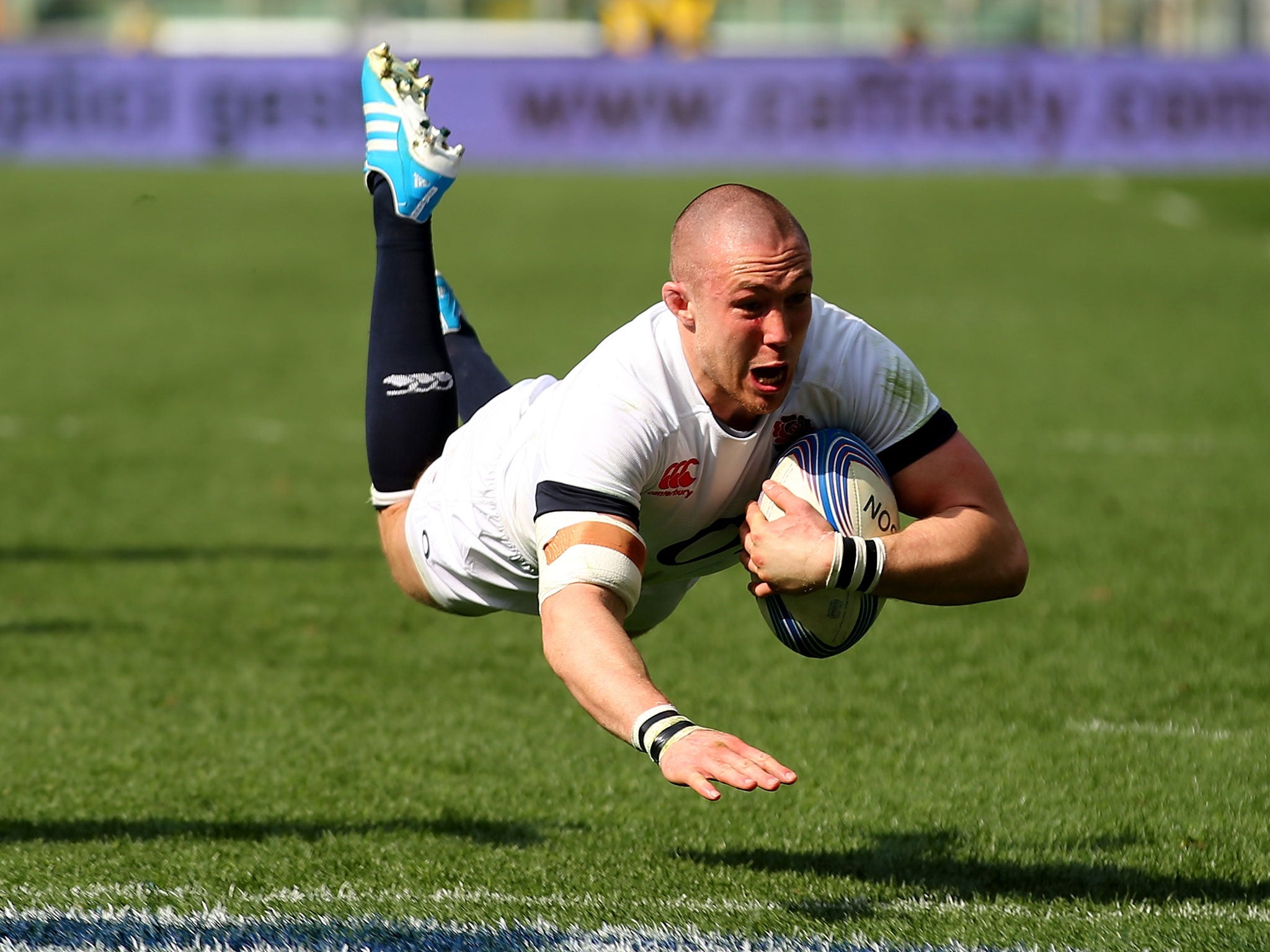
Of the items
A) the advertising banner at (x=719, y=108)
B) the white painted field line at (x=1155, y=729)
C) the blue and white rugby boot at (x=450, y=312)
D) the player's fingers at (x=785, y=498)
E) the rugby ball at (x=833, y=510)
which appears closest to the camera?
the player's fingers at (x=785, y=498)

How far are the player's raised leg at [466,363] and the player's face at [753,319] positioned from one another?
2.03 m

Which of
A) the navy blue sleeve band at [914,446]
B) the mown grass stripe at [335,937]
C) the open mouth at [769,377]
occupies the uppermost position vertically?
the open mouth at [769,377]

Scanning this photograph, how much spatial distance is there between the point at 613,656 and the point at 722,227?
1.05 m

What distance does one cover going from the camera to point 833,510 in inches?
167

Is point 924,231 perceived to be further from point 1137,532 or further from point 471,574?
point 471,574

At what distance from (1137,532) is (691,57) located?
23.2 metres

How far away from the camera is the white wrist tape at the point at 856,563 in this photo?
4.05 metres

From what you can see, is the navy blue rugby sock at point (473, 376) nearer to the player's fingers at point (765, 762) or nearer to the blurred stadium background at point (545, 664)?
the blurred stadium background at point (545, 664)

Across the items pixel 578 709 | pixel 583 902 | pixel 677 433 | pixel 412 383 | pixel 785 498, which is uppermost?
pixel 677 433

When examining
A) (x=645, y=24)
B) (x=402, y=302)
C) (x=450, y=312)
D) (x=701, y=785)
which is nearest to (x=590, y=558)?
(x=701, y=785)

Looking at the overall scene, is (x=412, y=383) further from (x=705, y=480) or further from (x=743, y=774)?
(x=743, y=774)

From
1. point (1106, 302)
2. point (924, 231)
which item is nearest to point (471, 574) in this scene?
point (1106, 302)

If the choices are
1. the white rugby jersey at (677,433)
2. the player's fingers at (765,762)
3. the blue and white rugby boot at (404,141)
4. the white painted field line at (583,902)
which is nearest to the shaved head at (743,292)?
the white rugby jersey at (677,433)

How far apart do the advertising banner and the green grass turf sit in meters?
16.8
